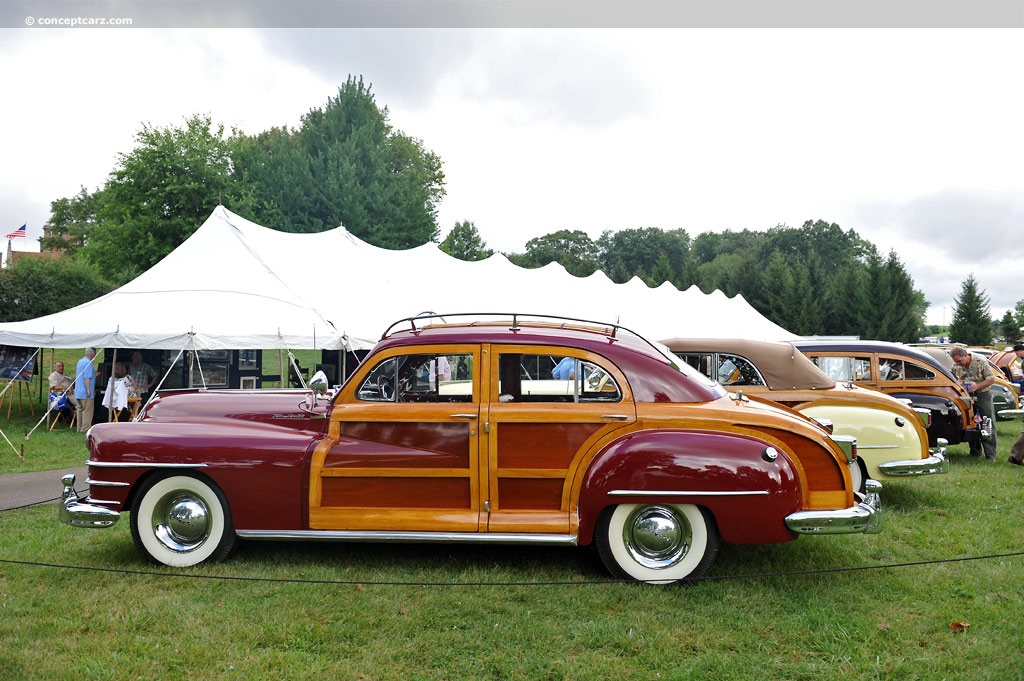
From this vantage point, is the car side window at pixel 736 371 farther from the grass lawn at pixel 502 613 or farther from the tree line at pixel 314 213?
the tree line at pixel 314 213

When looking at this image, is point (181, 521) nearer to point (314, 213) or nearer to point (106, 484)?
point (106, 484)

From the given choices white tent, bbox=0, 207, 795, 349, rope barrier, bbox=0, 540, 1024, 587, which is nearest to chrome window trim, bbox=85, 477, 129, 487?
rope barrier, bbox=0, 540, 1024, 587

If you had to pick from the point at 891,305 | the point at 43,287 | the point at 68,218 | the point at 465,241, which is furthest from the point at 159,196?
the point at 891,305

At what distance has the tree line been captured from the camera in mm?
36531

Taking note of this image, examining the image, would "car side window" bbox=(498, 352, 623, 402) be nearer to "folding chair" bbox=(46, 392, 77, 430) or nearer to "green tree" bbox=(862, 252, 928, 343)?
"folding chair" bbox=(46, 392, 77, 430)

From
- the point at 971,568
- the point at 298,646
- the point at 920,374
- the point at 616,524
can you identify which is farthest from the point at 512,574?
the point at 920,374

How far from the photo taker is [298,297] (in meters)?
16.2

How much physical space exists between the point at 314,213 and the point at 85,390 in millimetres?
A: 28135

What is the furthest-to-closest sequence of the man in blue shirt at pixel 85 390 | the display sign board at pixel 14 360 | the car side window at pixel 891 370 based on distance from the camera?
the display sign board at pixel 14 360, the man in blue shirt at pixel 85 390, the car side window at pixel 891 370

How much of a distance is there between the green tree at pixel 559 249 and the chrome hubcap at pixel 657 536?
7787 centimetres

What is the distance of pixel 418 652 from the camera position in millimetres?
4180

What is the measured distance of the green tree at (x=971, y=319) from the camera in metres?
47.1

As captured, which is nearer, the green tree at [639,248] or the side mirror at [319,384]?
the side mirror at [319,384]

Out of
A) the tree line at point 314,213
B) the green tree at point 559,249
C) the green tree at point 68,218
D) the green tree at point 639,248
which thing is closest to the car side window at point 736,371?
the tree line at point 314,213
